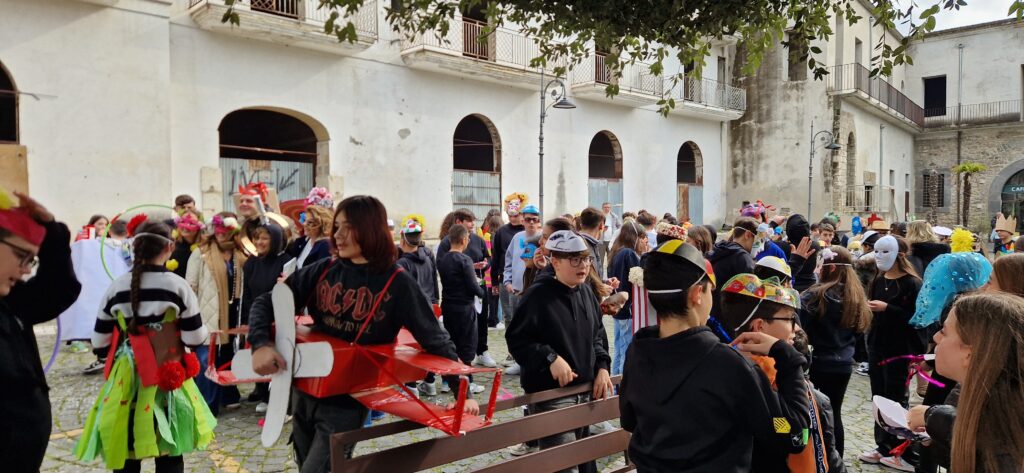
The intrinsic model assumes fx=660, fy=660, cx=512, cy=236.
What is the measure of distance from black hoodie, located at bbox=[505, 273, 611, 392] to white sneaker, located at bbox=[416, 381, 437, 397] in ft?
9.99

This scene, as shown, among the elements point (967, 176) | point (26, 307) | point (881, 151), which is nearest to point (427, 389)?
point (26, 307)

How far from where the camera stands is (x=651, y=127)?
22.3 meters

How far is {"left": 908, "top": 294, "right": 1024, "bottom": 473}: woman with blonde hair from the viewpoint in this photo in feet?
5.88

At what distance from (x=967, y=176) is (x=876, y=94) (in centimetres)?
680

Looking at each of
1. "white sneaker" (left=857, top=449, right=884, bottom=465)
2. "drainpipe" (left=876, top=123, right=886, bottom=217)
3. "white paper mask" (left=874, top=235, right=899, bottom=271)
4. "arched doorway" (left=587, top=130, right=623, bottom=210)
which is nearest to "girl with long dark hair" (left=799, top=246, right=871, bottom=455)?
"white sneaker" (left=857, top=449, right=884, bottom=465)

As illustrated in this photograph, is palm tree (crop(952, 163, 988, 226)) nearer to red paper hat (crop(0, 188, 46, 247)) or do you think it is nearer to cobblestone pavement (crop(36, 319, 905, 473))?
cobblestone pavement (crop(36, 319, 905, 473))

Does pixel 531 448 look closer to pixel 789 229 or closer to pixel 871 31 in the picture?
pixel 789 229

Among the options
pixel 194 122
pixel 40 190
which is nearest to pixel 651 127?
pixel 194 122

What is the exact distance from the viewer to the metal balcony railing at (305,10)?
12926mm

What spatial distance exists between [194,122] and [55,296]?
36.6ft

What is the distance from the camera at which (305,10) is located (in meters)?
13.2

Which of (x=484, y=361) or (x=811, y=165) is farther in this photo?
(x=811, y=165)

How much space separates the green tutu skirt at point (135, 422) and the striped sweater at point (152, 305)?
0.19 meters

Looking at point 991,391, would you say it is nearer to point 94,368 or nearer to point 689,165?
point 94,368
